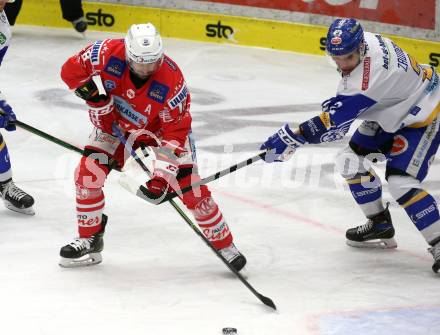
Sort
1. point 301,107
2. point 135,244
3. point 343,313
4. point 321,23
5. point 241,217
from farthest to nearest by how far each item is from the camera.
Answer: point 321,23
point 301,107
point 241,217
point 135,244
point 343,313

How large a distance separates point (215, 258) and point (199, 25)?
4.83 meters

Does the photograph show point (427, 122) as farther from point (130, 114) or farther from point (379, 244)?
point (130, 114)

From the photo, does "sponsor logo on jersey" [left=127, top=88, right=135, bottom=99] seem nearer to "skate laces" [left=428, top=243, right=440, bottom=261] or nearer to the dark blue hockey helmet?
the dark blue hockey helmet

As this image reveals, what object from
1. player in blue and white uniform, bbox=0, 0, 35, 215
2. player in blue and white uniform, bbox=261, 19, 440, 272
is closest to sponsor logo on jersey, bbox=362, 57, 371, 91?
player in blue and white uniform, bbox=261, 19, 440, 272

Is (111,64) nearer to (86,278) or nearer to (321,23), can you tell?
(86,278)

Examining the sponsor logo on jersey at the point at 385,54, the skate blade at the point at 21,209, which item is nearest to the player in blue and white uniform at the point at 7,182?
the skate blade at the point at 21,209

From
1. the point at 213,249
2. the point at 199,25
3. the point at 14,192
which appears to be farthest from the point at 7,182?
the point at 199,25

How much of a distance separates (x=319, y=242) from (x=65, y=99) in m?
3.23

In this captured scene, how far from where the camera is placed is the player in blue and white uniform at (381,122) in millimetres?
4379

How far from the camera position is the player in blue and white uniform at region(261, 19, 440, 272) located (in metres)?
4.38

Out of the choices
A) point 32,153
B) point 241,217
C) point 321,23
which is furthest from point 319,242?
point 321,23

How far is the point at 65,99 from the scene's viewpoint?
762 cm

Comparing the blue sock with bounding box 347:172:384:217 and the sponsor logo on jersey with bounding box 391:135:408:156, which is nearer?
the sponsor logo on jersey with bounding box 391:135:408:156

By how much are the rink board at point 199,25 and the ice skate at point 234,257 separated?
4.27m
